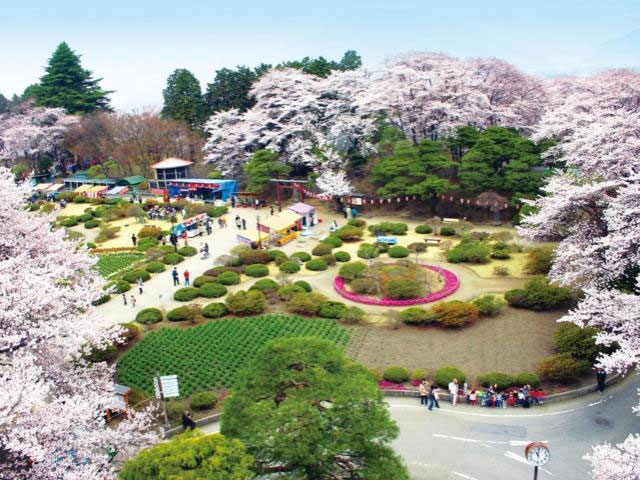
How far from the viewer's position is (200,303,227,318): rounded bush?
95.3ft

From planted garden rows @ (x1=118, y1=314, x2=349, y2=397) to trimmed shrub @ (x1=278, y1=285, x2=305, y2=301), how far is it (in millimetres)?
1936

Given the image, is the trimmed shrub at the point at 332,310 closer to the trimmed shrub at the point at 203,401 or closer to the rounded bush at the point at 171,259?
the trimmed shrub at the point at 203,401

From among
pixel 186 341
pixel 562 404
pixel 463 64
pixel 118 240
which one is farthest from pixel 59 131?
pixel 562 404

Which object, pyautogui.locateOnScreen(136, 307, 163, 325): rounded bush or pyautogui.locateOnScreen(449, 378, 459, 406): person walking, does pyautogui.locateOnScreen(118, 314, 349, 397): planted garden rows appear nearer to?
pyautogui.locateOnScreen(136, 307, 163, 325): rounded bush

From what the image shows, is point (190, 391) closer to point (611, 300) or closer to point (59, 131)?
point (611, 300)

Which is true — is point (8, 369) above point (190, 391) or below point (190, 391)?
above

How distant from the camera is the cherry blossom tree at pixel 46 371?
13312mm

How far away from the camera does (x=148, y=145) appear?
219ft

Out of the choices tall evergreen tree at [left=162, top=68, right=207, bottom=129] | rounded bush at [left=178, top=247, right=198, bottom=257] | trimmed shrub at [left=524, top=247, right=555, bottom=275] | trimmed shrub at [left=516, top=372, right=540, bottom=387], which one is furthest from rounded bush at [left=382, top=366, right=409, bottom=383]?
tall evergreen tree at [left=162, top=68, right=207, bottom=129]

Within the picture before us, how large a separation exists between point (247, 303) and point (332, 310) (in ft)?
14.1

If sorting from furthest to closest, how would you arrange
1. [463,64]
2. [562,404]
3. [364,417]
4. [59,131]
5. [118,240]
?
[59,131] < [463,64] < [118,240] < [562,404] < [364,417]

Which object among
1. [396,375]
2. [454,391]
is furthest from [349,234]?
[454,391]

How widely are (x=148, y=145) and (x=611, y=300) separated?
57.7m

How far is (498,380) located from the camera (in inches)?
850
